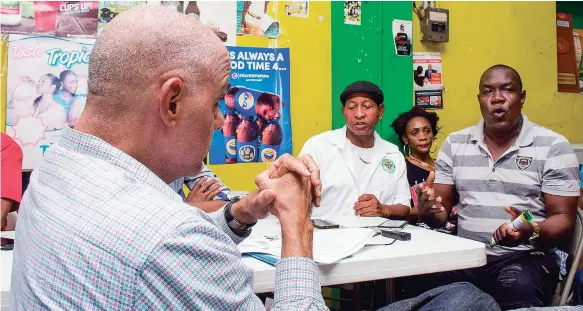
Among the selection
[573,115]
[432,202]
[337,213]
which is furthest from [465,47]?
[432,202]

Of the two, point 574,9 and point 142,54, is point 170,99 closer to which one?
point 142,54

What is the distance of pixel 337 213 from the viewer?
313 centimetres

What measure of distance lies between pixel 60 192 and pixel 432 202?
6.10 ft

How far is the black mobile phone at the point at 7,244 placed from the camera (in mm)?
1735

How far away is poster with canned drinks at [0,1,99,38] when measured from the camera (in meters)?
2.86

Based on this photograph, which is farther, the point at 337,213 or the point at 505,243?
the point at 337,213

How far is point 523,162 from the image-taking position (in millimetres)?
2688

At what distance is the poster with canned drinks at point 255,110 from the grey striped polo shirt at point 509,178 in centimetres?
120

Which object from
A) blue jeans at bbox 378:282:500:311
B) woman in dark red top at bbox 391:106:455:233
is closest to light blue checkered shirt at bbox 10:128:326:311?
blue jeans at bbox 378:282:500:311

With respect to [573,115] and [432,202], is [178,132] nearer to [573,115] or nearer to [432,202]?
[432,202]

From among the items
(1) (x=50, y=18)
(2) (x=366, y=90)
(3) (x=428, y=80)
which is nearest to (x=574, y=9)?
(3) (x=428, y=80)

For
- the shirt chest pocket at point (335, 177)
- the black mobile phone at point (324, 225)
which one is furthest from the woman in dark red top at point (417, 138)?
the black mobile phone at point (324, 225)

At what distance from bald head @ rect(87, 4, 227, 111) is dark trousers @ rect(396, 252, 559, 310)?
6.23ft

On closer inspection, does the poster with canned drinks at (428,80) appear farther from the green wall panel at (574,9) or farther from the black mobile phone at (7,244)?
the black mobile phone at (7,244)
